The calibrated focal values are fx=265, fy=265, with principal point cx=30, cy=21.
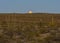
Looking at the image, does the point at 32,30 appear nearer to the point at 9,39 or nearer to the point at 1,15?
the point at 9,39

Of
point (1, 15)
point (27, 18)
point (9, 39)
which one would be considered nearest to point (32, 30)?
point (9, 39)

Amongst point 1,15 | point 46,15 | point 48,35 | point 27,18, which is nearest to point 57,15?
point 46,15

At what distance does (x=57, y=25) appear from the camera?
352 inches

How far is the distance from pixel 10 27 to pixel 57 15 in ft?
9.12

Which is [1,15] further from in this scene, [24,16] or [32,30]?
[32,30]

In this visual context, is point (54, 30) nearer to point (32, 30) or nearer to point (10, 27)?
point (32, 30)

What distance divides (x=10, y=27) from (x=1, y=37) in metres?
0.89

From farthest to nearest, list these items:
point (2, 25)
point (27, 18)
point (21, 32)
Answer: point (27, 18) < point (2, 25) < point (21, 32)

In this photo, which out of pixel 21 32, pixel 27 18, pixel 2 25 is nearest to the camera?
pixel 21 32

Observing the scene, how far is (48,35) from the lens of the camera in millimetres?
7531

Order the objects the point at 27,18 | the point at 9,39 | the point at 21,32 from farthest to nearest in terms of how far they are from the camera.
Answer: the point at 27,18 → the point at 21,32 → the point at 9,39

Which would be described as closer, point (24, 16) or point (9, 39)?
point (9, 39)

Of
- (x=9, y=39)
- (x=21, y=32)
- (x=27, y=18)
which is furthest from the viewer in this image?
(x=27, y=18)

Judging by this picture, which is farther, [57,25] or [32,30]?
[57,25]
